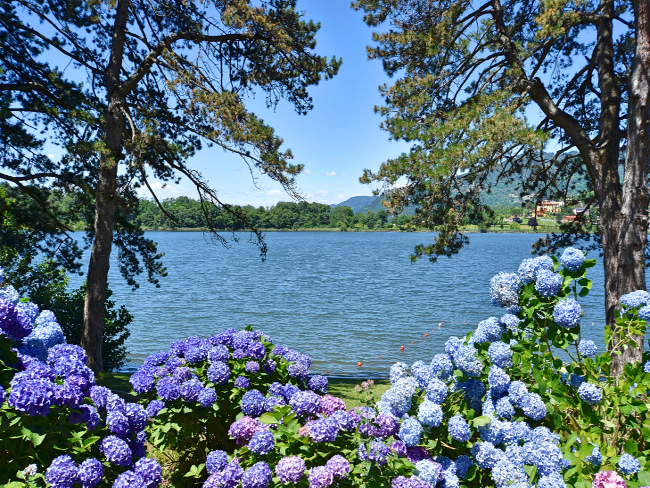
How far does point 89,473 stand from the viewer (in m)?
1.97

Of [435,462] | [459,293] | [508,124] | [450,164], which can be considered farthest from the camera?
[459,293]

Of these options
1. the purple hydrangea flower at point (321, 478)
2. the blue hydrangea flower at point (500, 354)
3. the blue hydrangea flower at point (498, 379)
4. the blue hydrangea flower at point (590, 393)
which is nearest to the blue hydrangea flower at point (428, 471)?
the purple hydrangea flower at point (321, 478)

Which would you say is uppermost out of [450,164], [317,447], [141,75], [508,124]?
[141,75]

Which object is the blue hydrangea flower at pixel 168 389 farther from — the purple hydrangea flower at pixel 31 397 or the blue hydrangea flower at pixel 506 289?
the blue hydrangea flower at pixel 506 289

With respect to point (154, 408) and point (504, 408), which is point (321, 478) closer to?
point (504, 408)

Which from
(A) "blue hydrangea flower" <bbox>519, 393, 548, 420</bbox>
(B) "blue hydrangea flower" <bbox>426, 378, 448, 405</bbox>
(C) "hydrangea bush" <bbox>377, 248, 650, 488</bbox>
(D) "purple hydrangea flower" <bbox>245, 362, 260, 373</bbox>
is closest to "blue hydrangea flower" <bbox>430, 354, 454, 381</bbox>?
(C) "hydrangea bush" <bbox>377, 248, 650, 488</bbox>

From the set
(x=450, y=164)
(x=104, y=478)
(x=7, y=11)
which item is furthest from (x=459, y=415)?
(x=7, y=11)

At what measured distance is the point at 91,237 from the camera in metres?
8.41

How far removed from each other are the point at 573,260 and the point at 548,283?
24 centimetres

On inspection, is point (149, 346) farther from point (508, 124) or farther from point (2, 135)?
point (508, 124)

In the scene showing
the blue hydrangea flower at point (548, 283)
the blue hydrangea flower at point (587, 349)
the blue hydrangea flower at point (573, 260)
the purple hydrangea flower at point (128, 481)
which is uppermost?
the blue hydrangea flower at point (573, 260)

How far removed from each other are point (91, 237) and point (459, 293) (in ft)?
65.6

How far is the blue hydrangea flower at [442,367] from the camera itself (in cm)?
243

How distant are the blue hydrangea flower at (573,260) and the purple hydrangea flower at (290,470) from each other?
1.84 metres
